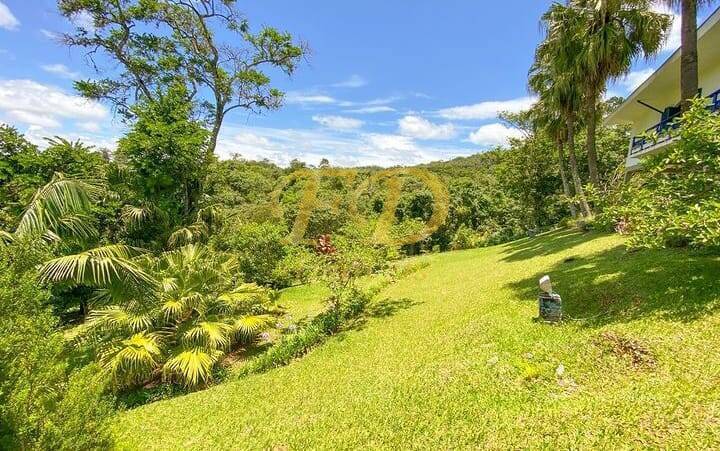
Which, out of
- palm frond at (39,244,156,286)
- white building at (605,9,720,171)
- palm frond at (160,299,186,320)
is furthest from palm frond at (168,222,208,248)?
white building at (605,9,720,171)

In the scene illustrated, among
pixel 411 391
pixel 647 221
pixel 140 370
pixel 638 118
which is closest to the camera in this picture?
pixel 411 391

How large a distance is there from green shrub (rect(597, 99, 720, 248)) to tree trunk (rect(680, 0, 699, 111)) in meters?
2.86

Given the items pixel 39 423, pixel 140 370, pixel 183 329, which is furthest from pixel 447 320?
pixel 39 423

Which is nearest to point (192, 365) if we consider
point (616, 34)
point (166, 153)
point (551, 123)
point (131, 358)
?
point (131, 358)

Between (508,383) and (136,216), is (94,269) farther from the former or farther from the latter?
(136,216)

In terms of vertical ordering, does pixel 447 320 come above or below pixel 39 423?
below

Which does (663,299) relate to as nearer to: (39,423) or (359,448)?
(359,448)

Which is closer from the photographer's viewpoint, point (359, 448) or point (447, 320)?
point (359, 448)

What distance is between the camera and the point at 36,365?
3223 millimetres

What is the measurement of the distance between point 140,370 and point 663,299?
972cm

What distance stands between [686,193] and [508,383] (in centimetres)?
416

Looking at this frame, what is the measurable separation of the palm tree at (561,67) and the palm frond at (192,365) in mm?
10612

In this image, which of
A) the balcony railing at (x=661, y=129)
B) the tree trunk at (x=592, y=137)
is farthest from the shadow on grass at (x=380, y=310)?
the tree trunk at (x=592, y=137)

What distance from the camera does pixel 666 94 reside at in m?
15.4
